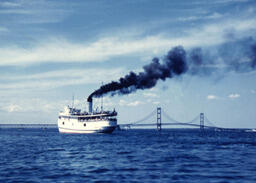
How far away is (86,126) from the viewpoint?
97.2 m

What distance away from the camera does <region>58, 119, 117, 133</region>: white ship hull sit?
300ft

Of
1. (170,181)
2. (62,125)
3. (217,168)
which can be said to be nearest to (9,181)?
(170,181)

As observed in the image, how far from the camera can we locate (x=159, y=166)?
24.1 metres

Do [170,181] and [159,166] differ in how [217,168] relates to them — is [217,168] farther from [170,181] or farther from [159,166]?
[170,181]

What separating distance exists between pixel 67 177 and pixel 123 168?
5.19m

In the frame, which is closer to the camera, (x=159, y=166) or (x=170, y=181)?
(x=170, y=181)

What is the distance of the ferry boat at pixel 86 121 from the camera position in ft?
301

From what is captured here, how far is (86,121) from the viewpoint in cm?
9794

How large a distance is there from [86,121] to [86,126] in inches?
68.6

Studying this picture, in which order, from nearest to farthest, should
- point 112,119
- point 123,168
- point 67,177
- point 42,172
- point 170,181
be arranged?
point 170,181
point 67,177
point 42,172
point 123,168
point 112,119

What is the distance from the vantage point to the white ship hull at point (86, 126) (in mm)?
91438

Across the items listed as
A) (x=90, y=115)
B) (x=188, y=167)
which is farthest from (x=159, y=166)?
(x=90, y=115)

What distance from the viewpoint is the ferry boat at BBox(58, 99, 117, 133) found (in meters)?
91.8

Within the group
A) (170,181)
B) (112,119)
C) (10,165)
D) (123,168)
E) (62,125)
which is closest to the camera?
(170,181)
